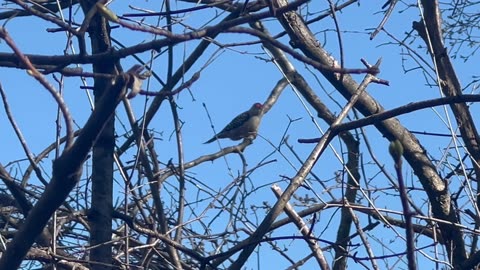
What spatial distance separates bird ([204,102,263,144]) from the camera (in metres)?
7.13

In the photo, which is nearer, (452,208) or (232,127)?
(452,208)

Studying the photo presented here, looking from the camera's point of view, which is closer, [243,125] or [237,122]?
[243,125]

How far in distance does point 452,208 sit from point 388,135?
390 mm

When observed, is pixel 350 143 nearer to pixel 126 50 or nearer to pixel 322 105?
pixel 322 105

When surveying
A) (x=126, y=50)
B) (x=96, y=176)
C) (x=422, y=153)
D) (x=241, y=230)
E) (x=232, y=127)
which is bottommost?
(x=126, y=50)

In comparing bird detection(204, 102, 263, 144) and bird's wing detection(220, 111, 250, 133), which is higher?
bird's wing detection(220, 111, 250, 133)

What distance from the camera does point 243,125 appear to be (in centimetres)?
773

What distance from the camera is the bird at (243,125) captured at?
7133 millimetres

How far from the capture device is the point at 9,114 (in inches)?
85.8

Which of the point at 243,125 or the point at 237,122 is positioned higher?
the point at 237,122

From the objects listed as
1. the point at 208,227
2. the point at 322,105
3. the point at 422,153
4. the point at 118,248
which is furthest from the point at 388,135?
the point at 118,248

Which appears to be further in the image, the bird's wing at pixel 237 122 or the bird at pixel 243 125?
the bird's wing at pixel 237 122

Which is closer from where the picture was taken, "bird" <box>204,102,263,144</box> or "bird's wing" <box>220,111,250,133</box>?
"bird" <box>204,102,263,144</box>

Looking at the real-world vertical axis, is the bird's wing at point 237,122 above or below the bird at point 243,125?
above
